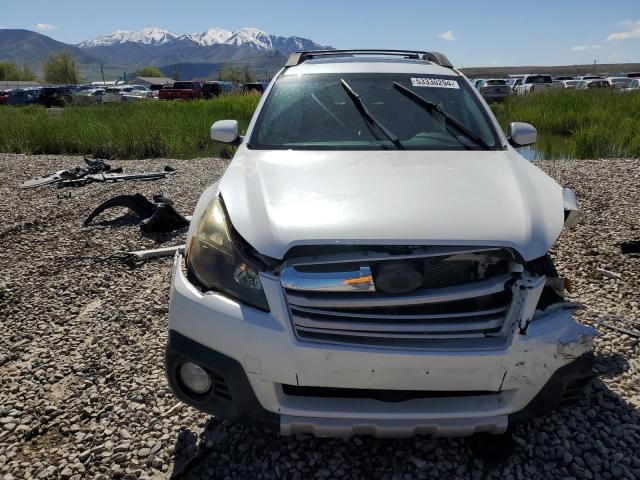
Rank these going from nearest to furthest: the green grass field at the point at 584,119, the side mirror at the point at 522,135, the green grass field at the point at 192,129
Answer: the side mirror at the point at 522,135, the green grass field at the point at 584,119, the green grass field at the point at 192,129

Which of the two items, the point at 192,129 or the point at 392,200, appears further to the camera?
the point at 192,129

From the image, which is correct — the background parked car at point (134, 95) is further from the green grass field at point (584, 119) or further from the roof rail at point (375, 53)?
the roof rail at point (375, 53)

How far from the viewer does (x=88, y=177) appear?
7.90 metres

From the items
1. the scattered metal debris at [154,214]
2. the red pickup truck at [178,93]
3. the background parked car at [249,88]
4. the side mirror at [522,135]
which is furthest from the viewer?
the red pickup truck at [178,93]

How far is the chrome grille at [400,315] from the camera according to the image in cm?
176

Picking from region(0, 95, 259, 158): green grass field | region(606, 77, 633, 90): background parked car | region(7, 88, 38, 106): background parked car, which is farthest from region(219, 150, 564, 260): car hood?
region(7, 88, 38, 106): background parked car

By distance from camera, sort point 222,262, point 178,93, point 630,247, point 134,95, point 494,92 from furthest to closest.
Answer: point 134,95 → point 178,93 → point 494,92 → point 630,247 → point 222,262

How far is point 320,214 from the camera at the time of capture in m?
1.93

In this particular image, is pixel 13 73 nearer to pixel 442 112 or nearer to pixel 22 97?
pixel 22 97

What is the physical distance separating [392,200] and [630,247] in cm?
344

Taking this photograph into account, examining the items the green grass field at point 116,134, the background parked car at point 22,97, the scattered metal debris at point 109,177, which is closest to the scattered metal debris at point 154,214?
the scattered metal debris at point 109,177

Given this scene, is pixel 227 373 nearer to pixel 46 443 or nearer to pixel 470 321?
pixel 470 321

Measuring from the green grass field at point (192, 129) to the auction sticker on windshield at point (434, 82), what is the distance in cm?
818

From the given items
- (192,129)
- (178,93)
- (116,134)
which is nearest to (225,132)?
(192,129)
